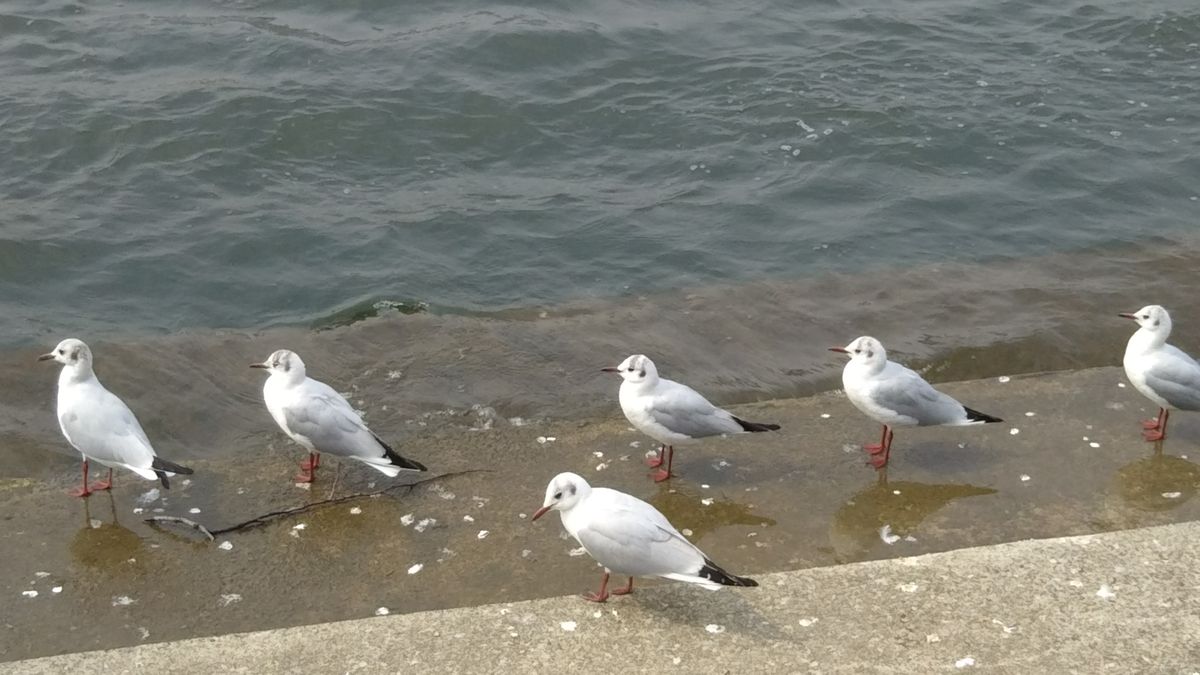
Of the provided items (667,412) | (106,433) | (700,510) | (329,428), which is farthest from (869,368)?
(106,433)

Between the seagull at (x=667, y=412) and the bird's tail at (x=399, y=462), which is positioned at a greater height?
the seagull at (x=667, y=412)

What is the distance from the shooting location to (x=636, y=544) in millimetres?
5512

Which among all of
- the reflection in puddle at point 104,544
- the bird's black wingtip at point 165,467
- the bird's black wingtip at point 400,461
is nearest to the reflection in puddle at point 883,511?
the bird's black wingtip at point 400,461

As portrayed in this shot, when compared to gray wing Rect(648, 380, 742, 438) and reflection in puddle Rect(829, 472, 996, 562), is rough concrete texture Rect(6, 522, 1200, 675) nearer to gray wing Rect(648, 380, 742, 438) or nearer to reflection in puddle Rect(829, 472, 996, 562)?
reflection in puddle Rect(829, 472, 996, 562)

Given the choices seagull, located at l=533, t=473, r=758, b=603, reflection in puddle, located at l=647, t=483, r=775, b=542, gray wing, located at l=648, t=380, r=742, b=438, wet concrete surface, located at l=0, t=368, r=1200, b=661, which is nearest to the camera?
seagull, located at l=533, t=473, r=758, b=603

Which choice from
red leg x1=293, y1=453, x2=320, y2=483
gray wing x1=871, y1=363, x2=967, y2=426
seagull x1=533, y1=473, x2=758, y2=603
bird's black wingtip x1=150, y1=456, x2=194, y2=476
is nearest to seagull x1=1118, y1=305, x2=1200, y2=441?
gray wing x1=871, y1=363, x2=967, y2=426

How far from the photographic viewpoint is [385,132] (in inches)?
503

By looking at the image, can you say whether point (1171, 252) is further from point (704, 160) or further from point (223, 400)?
point (223, 400)

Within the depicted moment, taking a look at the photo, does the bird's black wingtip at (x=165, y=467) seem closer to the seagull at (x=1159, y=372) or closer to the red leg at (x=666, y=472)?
the red leg at (x=666, y=472)

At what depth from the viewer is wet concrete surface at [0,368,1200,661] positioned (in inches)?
237

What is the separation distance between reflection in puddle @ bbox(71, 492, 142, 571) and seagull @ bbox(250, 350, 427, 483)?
3.09 ft

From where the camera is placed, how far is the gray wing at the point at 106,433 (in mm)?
6805

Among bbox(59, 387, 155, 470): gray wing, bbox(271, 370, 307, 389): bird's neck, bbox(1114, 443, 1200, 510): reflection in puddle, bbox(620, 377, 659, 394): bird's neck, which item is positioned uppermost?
bbox(620, 377, 659, 394): bird's neck

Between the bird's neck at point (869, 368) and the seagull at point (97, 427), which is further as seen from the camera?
the bird's neck at point (869, 368)
